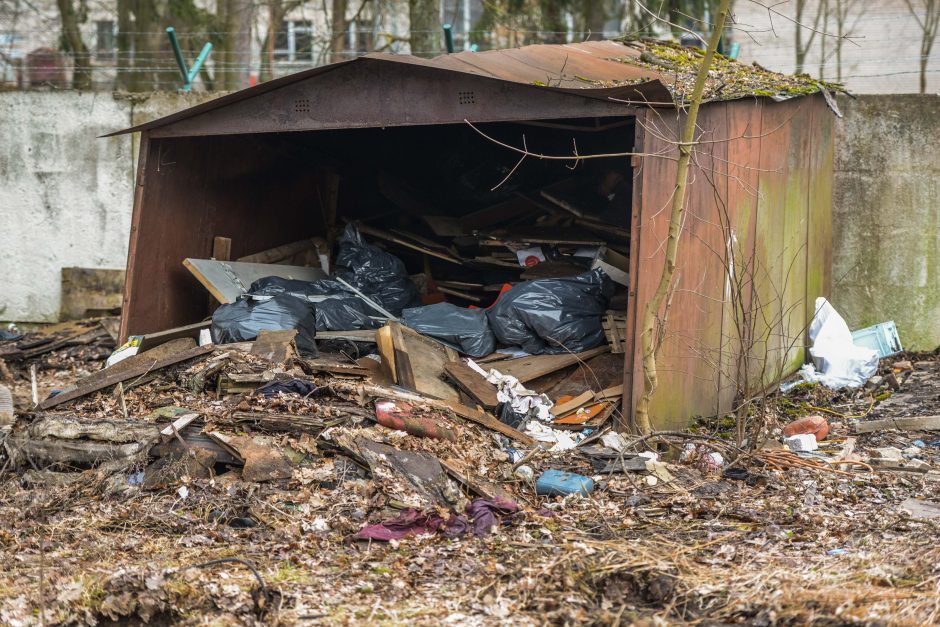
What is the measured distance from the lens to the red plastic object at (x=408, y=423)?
636 cm

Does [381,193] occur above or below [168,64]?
below

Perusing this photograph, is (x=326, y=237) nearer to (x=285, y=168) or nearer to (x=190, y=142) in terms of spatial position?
(x=285, y=168)

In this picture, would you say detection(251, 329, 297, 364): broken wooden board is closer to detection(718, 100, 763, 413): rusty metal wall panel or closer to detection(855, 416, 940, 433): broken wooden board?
detection(718, 100, 763, 413): rusty metal wall panel

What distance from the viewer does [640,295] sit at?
22.5ft

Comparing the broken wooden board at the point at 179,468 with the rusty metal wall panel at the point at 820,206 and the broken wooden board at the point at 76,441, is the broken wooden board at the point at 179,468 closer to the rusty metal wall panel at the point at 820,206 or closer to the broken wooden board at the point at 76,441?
the broken wooden board at the point at 76,441

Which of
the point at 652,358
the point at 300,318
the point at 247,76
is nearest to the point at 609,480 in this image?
the point at 652,358

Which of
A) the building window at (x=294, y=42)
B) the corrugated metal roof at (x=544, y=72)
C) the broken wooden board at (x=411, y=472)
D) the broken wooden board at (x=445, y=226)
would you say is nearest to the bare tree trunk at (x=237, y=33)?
the broken wooden board at (x=445, y=226)

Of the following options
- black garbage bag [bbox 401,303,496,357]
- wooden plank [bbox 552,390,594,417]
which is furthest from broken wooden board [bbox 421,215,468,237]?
wooden plank [bbox 552,390,594,417]

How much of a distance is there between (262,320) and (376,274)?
6.50ft

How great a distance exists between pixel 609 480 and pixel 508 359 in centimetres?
223

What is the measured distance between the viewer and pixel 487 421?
693 centimetres

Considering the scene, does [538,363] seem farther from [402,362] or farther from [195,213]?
[195,213]

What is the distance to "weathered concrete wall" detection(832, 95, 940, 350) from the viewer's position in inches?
419

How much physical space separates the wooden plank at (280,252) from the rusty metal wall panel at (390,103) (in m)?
2.11
